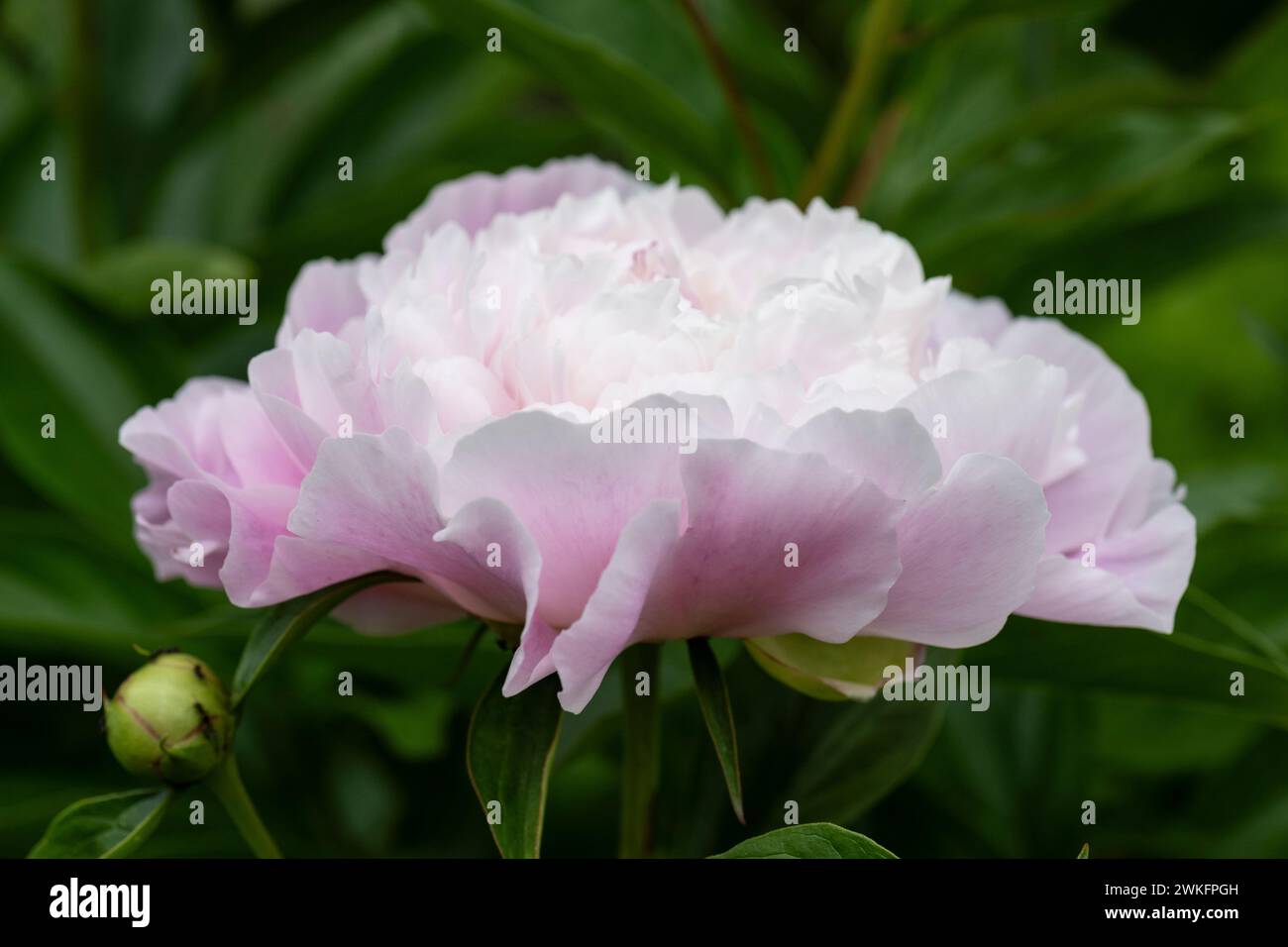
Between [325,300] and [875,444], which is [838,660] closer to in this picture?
[875,444]

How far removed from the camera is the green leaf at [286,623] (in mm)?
377

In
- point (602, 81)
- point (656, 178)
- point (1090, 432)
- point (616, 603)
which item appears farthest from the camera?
point (656, 178)

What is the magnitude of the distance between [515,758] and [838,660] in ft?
0.32

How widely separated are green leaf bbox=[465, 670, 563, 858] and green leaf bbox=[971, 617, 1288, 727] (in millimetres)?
222

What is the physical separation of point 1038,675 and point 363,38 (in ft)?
2.57

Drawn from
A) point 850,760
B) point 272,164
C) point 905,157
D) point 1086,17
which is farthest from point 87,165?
point 1086,17

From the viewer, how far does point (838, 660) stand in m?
0.40

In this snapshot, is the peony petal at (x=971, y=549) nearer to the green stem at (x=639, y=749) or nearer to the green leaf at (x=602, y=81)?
the green stem at (x=639, y=749)

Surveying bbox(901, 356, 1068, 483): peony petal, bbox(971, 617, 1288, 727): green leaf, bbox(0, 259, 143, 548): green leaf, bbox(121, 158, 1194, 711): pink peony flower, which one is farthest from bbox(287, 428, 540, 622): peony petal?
bbox(0, 259, 143, 548): green leaf

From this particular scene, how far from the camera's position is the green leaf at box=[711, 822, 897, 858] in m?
0.35

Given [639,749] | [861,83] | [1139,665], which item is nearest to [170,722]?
[639,749]
